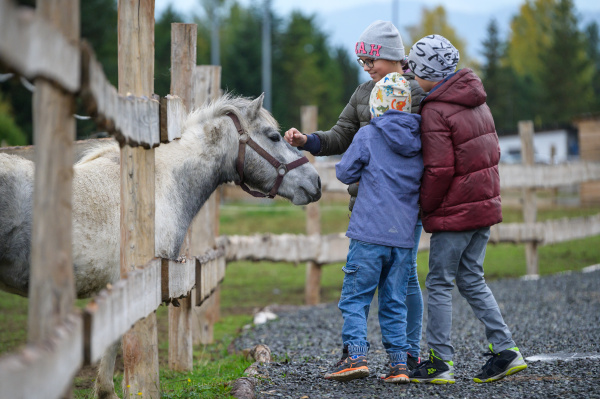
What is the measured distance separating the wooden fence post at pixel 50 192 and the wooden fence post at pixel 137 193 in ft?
3.91

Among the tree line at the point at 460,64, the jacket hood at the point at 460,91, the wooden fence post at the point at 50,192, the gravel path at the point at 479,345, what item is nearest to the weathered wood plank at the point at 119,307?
the wooden fence post at the point at 50,192

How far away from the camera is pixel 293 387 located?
3.77 m

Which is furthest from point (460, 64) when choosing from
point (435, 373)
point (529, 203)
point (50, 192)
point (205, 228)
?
point (50, 192)

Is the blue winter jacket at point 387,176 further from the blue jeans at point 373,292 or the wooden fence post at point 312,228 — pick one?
the wooden fence post at point 312,228

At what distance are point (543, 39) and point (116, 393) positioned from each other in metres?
63.6

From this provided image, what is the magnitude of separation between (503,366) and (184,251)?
2.52 m

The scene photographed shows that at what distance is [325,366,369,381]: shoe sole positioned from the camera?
3711 millimetres

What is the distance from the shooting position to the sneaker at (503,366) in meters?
3.76

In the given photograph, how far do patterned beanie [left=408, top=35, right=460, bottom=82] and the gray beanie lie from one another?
26 centimetres

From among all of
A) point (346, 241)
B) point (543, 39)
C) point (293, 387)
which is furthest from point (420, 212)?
point (543, 39)

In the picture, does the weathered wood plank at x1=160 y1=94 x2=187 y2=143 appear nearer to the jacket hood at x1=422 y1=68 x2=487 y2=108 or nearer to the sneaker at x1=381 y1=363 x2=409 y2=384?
the jacket hood at x1=422 y1=68 x2=487 y2=108

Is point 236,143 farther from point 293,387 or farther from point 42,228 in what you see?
point 42,228

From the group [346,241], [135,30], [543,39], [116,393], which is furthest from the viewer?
[543,39]

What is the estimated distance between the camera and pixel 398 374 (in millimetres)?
3807
